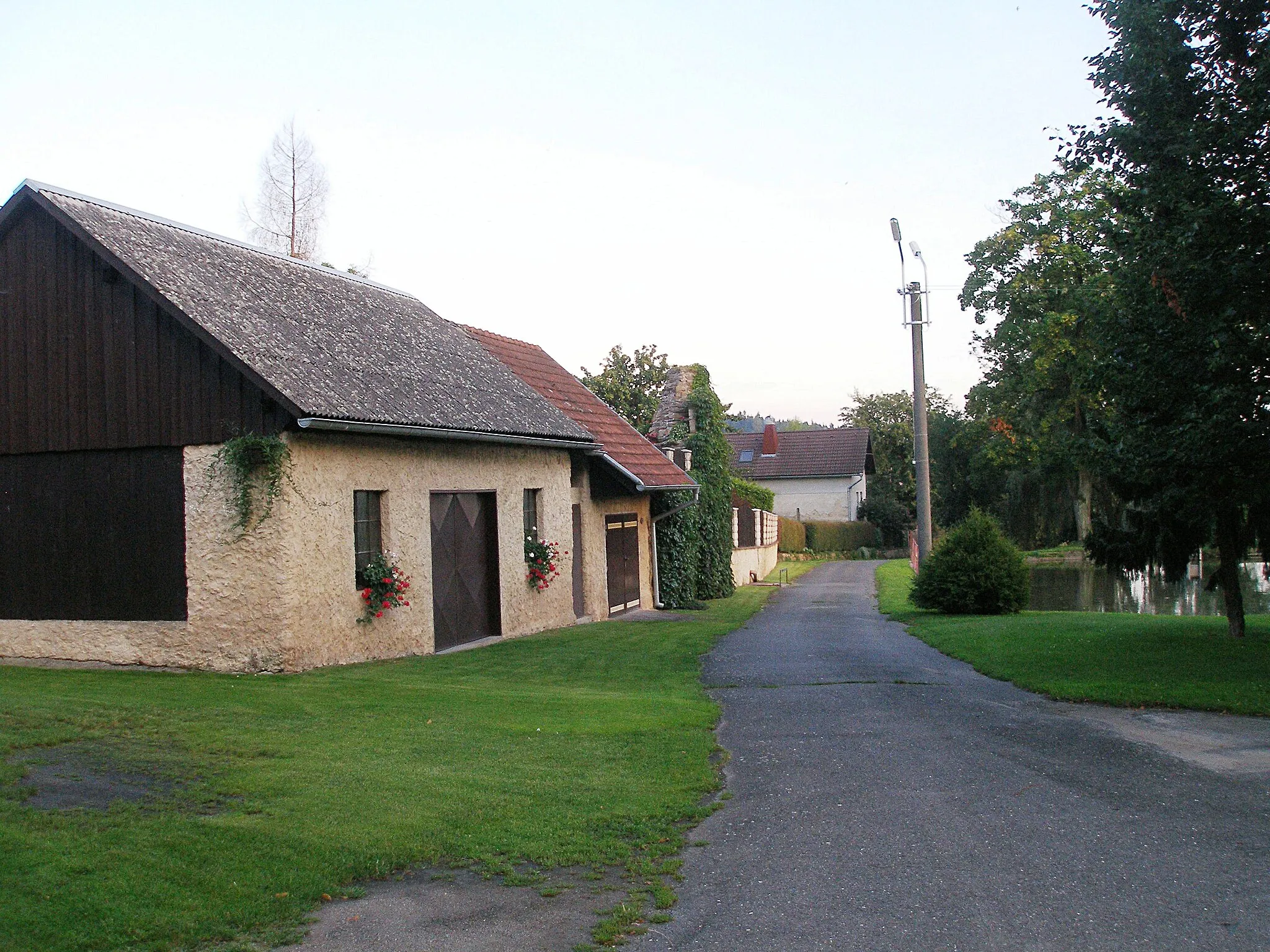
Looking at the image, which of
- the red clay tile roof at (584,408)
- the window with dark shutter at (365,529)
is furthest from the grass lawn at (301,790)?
the red clay tile roof at (584,408)

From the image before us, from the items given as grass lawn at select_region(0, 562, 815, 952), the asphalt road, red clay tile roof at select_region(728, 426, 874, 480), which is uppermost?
red clay tile roof at select_region(728, 426, 874, 480)

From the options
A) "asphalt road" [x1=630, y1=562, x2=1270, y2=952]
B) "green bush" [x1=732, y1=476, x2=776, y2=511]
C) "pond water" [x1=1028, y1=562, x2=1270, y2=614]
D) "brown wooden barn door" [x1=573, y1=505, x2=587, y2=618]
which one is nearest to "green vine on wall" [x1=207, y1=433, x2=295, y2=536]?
"asphalt road" [x1=630, y1=562, x2=1270, y2=952]

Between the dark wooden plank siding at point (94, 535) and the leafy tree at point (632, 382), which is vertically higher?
the leafy tree at point (632, 382)

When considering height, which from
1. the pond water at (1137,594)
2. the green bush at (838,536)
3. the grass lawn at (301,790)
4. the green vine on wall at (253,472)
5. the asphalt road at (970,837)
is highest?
the green vine on wall at (253,472)

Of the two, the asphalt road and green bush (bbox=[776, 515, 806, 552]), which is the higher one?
green bush (bbox=[776, 515, 806, 552])

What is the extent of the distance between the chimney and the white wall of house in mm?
2308

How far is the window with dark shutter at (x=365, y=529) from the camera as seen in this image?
1455 centimetres

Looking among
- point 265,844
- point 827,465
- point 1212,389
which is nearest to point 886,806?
point 265,844

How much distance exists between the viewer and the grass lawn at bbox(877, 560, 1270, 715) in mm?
11492

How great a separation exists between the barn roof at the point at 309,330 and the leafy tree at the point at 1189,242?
29.6 feet

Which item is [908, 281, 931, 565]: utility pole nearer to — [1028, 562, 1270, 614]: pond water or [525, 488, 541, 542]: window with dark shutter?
[1028, 562, 1270, 614]: pond water

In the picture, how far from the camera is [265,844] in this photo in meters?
5.98

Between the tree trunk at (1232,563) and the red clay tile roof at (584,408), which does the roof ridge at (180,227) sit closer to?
the red clay tile roof at (584,408)

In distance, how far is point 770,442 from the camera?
242 feet
